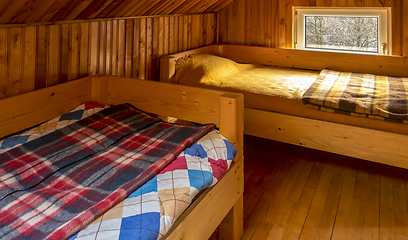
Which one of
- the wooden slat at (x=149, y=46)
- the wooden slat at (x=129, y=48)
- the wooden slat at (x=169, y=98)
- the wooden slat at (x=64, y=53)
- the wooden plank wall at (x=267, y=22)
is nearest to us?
the wooden slat at (x=169, y=98)

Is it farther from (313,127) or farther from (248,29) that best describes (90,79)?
(248,29)

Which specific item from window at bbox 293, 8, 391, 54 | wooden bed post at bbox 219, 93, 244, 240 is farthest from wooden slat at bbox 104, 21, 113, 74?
window at bbox 293, 8, 391, 54

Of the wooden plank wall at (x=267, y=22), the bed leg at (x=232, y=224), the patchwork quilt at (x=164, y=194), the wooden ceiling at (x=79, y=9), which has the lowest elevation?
the bed leg at (x=232, y=224)

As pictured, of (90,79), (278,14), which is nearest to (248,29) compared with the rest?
(278,14)

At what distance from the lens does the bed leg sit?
1523 millimetres

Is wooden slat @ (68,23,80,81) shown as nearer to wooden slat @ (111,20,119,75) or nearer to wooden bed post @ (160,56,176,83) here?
wooden slat @ (111,20,119,75)

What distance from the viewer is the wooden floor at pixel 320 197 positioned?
1.66 metres

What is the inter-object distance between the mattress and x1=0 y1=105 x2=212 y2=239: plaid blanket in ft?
2.77

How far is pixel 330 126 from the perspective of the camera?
2.00 metres

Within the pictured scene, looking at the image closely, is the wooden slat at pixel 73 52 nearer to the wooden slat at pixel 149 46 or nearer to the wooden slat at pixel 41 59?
the wooden slat at pixel 41 59

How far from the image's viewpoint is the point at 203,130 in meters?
1.47

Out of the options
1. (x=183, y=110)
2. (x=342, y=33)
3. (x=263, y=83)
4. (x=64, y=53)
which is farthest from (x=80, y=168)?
(x=342, y=33)

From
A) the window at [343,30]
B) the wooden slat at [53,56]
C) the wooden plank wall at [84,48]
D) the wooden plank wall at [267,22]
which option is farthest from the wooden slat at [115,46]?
the window at [343,30]

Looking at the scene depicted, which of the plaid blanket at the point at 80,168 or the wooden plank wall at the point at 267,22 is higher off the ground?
the wooden plank wall at the point at 267,22
